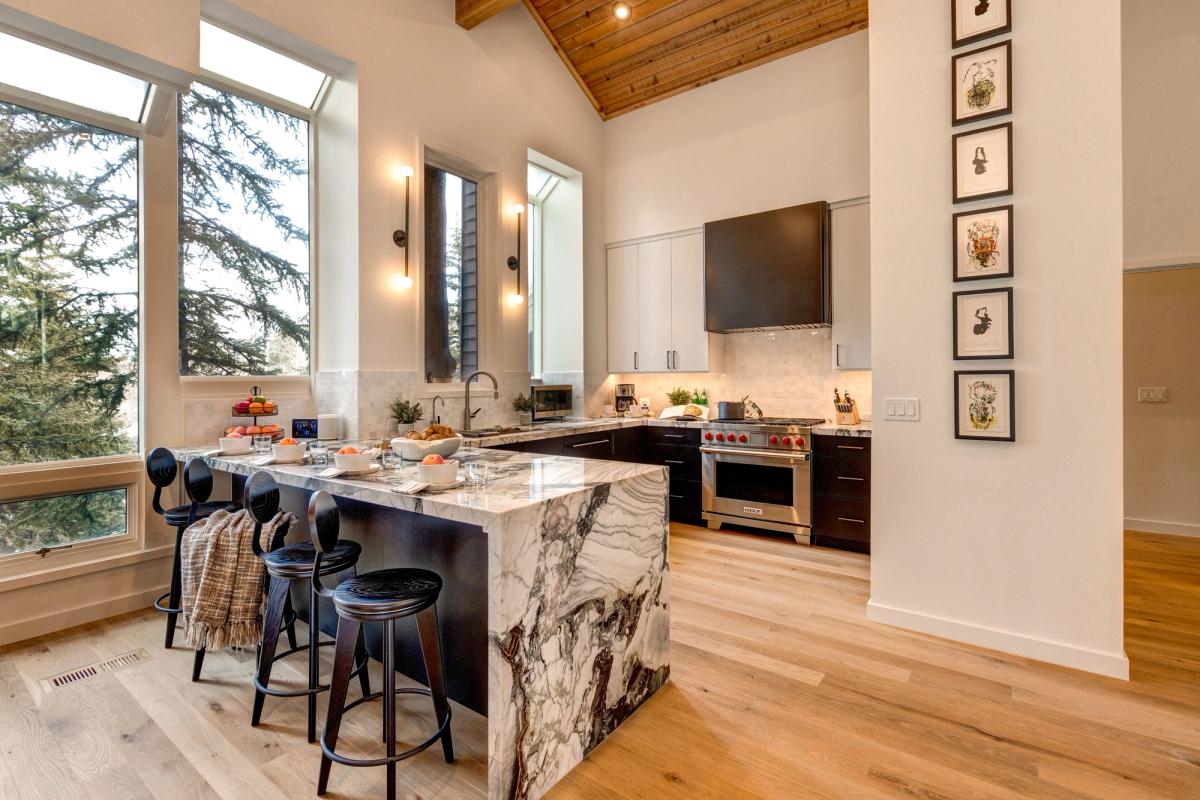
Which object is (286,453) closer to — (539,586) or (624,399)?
(539,586)

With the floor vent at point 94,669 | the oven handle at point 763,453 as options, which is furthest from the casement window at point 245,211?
the oven handle at point 763,453

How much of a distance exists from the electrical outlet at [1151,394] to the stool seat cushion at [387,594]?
5.78 meters

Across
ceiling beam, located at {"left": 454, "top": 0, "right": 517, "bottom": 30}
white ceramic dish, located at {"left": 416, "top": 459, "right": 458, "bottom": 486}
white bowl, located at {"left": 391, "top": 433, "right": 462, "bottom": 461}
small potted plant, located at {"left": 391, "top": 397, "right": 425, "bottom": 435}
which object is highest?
ceiling beam, located at {"left": 454, "top": 0, "right": 517, "bottom": 30}

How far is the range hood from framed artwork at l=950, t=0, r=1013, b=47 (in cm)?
176

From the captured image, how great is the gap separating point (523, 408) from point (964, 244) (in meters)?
3.26

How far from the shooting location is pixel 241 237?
3.52 m

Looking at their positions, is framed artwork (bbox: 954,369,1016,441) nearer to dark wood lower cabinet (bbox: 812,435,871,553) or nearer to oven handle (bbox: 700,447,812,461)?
dark wood lower cabinet (bbox: 812,435,871,553)

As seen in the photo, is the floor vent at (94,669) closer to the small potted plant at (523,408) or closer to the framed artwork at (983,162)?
the small potted plant at (523,408)

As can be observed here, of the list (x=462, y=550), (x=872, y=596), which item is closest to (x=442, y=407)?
(x=462, y=550)

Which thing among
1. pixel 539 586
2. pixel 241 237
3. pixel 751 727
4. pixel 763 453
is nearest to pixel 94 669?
pixel 539 586

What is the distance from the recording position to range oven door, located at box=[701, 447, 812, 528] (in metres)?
4.25

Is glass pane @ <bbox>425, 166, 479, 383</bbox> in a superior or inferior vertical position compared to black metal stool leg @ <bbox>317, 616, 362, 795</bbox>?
superior

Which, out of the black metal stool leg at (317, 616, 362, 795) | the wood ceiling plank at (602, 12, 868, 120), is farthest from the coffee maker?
the black metal stool leg at (317, 616, 362, 795)

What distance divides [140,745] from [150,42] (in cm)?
256
